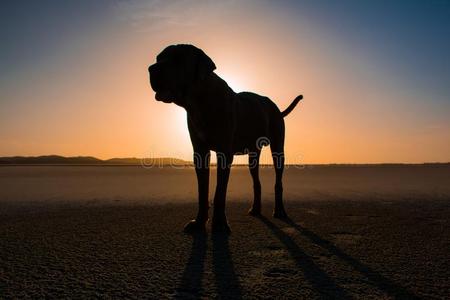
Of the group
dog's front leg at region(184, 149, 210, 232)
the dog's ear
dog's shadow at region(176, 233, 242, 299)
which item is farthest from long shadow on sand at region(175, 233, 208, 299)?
the dog's ear

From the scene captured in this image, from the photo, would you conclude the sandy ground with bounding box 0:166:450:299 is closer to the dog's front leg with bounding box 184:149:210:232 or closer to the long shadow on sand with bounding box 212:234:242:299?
the long shadow on sand with bounding box 212:234:242:299

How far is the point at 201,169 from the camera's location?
4816 mm

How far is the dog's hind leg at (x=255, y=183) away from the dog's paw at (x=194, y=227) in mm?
1539

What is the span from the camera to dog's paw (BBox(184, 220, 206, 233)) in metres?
4.41

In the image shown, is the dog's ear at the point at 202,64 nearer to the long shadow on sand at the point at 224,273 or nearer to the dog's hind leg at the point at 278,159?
the long shadow on sand at the point at 224,273

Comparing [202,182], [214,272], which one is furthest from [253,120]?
[214,272]

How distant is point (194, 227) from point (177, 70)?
6.50 feet

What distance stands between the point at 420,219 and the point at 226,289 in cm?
423

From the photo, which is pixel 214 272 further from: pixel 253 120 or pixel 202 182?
pixel 253 120

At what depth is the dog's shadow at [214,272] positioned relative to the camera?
90.5 inches

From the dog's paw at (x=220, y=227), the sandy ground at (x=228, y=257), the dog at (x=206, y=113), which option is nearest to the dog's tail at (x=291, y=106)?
the dog at (x=206, y=113)

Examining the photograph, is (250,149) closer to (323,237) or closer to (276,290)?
(323,237)

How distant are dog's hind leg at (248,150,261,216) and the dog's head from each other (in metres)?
2.32

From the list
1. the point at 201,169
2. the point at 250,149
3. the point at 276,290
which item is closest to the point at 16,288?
the point at 276,290
